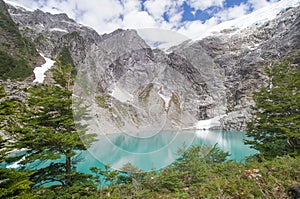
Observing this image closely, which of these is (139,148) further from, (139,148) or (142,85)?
(142,85)

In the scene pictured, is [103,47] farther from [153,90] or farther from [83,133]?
[83,133]

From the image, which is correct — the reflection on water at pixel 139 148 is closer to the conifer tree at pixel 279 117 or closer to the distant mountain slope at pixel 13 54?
the conifer tree at pixel 279 117

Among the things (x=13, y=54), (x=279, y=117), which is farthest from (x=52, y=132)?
(x=13, y=54)

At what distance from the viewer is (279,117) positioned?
8961 millimetres

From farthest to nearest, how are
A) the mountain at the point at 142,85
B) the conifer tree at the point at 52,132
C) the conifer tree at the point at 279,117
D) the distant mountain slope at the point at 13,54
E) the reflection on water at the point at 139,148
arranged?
the distant mountain slope at the point at 13,54 < the conifer tree at the point at 279,117 < the conifer tree at the point at 52,132 < the mountain at the point at 142,85 < the reflection on water at the point at 139,148

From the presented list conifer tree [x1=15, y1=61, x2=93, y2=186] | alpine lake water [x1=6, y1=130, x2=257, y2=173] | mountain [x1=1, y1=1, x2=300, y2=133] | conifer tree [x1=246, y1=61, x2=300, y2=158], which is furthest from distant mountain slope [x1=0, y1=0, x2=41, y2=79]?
alpine lake water [x1=6, y1=130, x2=257, y2=173]

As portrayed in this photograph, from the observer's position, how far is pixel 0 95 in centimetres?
395

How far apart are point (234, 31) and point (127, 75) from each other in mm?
110226

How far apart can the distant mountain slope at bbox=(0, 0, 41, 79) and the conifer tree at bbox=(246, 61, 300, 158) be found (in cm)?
5234

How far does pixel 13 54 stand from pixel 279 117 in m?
67.0

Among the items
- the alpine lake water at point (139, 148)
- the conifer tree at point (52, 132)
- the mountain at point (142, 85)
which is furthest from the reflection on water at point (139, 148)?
the conifer tree at point (52, 132)

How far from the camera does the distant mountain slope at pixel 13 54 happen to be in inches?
1850

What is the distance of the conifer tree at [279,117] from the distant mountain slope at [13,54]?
172ft

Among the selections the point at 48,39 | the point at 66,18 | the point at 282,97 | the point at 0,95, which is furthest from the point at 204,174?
the point at 66,18
